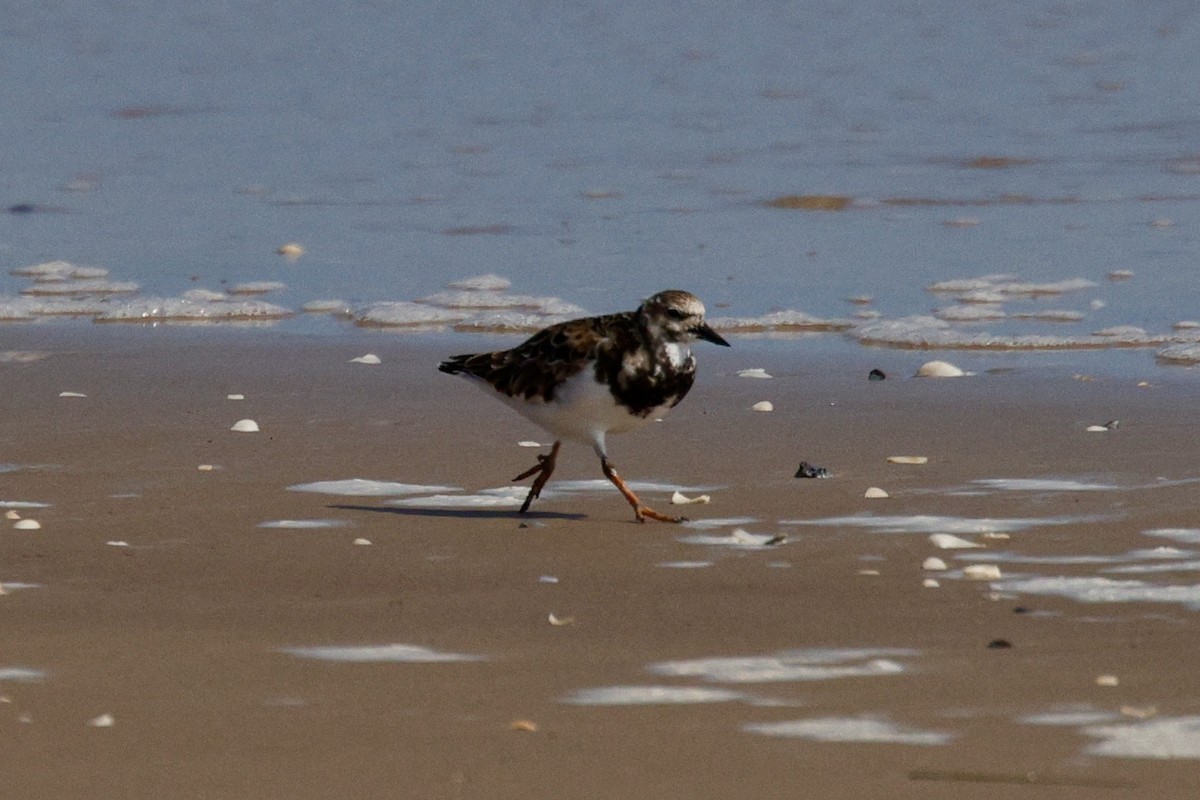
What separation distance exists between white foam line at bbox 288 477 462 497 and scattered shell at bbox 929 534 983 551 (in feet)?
5.68

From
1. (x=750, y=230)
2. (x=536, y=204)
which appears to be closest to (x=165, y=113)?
(x=536, y=204)

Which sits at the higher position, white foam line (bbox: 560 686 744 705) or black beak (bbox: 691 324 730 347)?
black beak (bbox: 691 324 730 347)

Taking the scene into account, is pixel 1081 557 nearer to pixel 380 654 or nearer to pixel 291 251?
pixel 380 654

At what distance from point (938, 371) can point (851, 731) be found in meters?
4.68

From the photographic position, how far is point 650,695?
4242 millimetres

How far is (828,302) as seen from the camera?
A: 33.0 ft

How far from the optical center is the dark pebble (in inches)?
263

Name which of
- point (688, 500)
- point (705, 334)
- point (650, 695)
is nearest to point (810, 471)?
point (688, 500)

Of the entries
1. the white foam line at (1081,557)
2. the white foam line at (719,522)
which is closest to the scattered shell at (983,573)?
the white foam line at (1081,557)

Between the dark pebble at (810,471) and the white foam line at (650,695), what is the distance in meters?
2.45

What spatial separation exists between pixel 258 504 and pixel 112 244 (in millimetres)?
6070

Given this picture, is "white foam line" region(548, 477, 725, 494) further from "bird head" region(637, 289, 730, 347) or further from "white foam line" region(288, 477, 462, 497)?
"bird head" region(637, 289, 730, 347)

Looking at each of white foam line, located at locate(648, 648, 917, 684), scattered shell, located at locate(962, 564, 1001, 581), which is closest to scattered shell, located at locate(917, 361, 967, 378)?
scattered shell, located at locate(962, 564, 1001, 581)

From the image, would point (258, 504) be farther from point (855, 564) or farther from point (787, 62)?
point (787, 62)
